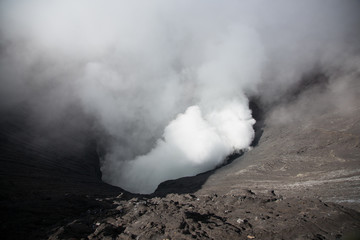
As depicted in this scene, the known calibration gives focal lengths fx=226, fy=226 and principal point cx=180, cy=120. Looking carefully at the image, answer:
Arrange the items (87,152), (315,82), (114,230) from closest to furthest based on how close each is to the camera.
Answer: (114,230), (87,152), (315,82)

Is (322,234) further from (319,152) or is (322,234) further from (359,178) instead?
(319,152)

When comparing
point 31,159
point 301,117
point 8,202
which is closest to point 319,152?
point 301,117

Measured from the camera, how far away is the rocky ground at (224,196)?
1121cm

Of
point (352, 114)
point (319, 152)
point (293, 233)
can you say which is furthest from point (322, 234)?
point (352, 114)

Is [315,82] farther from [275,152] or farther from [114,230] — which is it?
[114,230]

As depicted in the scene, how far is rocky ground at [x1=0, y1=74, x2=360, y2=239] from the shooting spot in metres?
11.2

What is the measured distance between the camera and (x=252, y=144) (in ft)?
118

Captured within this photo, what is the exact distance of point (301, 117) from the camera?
3397cm

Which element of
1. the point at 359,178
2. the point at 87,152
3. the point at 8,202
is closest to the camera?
the point at 8,202

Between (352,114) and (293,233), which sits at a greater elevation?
(352,114)

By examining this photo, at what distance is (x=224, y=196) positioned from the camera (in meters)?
16.9

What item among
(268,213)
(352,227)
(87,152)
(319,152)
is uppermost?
Answer: (87,152)

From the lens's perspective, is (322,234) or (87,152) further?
(87,152)

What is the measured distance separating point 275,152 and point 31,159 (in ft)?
90.6
